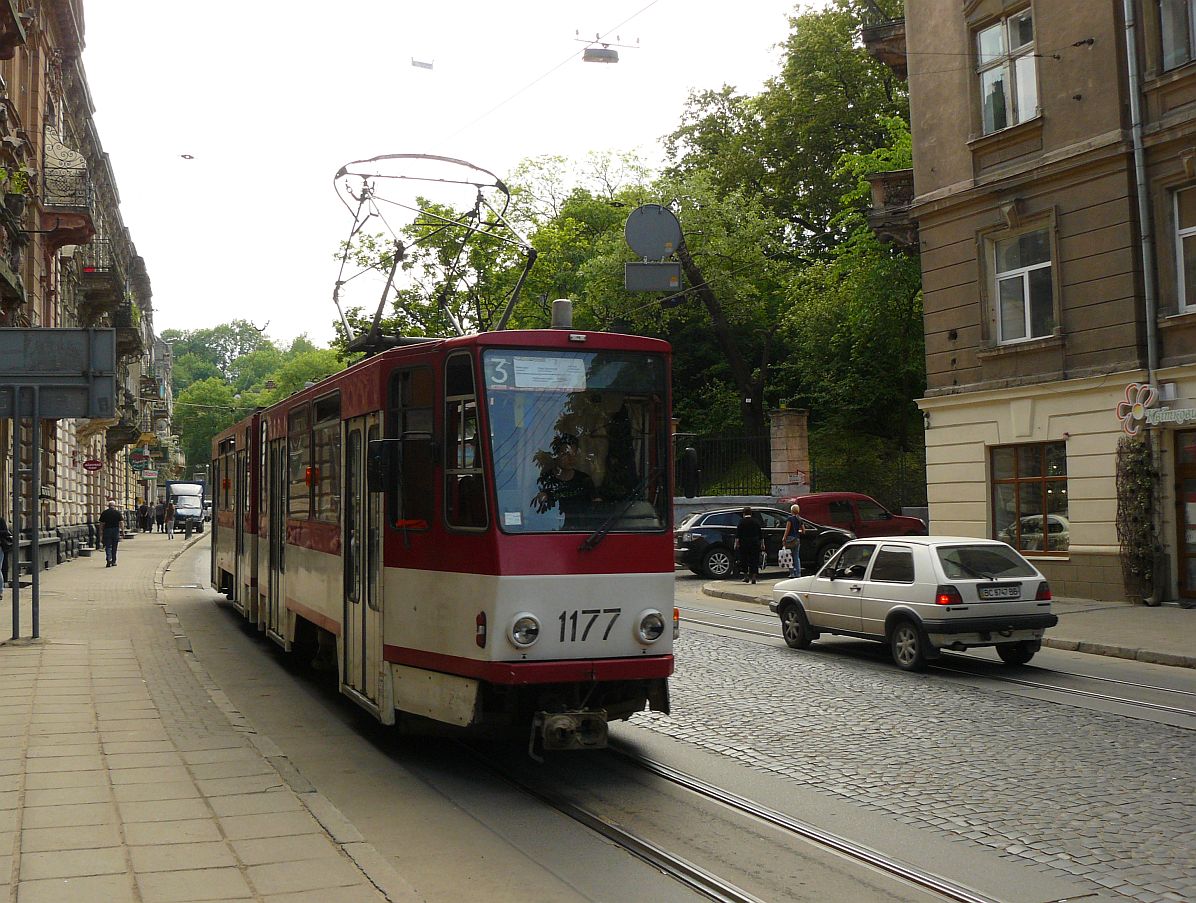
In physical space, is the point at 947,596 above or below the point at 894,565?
below

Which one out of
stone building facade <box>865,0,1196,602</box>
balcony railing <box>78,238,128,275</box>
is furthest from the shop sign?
balcony railing <box>78,238,128,275</box>

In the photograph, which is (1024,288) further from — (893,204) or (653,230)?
(653,230)

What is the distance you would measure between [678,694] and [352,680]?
3.20 metres

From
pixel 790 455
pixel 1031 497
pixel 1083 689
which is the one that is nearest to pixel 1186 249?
pixel 1031 497

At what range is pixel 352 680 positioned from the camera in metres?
9.57

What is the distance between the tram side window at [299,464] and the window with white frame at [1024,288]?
13.6 metres

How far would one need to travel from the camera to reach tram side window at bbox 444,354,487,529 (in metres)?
8.00

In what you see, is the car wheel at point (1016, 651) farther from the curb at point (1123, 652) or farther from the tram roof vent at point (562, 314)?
the tram roof vent at point (562, 314)

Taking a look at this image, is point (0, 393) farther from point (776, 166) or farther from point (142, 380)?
point (142, 380)

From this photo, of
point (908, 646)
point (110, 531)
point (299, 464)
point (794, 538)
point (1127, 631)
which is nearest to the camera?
point (299, 464)

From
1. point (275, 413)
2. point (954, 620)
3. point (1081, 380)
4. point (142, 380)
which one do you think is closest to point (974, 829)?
point (954, 620)

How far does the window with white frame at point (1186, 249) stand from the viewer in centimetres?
1873

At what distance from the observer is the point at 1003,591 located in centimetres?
1334

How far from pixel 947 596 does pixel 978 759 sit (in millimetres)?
4699
